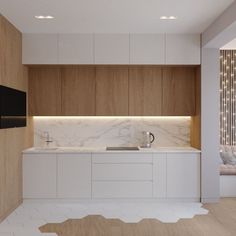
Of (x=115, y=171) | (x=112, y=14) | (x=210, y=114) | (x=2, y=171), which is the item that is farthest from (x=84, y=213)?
(x=112, y=14)

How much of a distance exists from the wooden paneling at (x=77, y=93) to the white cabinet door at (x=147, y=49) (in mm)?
814

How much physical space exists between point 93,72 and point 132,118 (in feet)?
3.34

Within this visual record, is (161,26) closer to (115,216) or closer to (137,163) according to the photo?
(137,163)

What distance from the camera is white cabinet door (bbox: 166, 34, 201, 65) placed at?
564 cm

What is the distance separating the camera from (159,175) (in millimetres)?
5602

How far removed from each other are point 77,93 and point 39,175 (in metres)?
1.41

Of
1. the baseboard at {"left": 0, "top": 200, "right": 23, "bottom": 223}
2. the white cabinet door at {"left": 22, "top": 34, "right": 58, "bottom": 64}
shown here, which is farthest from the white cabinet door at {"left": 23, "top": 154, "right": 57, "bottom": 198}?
the white cabinet door at {"left": 22, "top": 34, "right": 58, "bottom": 64}

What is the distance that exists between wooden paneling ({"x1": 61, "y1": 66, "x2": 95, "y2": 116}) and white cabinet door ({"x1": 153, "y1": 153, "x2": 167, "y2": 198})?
1.27 m

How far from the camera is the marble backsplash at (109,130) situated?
6.20 m

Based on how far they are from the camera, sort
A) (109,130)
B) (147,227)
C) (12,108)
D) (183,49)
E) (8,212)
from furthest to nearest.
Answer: (109,130) < (183,49) < (8,212) < (12,108) < (147,227)

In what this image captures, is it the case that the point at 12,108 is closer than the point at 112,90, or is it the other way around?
the point at 12,108

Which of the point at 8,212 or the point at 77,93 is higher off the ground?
the point at 77,93

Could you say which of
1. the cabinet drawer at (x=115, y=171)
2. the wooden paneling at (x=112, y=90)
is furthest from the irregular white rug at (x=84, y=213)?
the wooden paneling at (x=112, y=90)

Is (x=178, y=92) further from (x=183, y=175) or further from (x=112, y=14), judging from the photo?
(x=112, y=14)
